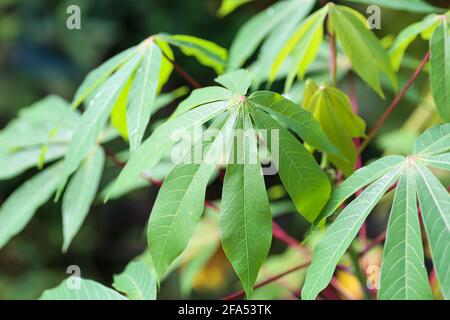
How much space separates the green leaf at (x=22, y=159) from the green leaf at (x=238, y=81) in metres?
0.45

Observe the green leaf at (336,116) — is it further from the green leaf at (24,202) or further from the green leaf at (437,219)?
the green leaf at (24,202)

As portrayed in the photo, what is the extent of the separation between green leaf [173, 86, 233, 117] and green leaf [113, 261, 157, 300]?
8.6 inches

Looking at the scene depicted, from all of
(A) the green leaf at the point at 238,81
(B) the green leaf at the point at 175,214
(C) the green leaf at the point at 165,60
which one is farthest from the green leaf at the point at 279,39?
(B) the green leaf at the point at 175,214

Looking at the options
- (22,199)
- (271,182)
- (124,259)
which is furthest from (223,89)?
(124,259)

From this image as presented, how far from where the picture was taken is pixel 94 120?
28.7 inches

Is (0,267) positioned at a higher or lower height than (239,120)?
higher

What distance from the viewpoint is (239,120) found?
0.62 meters

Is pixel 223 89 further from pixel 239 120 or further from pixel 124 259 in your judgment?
pixel 124 259

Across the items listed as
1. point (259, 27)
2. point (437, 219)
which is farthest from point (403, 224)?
point (259, 27)

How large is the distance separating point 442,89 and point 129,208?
2.11 meters

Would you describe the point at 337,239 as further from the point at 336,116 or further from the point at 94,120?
the point at 94,120

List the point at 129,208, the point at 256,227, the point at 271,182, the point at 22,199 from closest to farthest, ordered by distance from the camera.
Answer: the point at 256,227, the point at 22,199, the point at 271,182, the point at 129,208

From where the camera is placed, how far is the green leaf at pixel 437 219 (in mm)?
511
